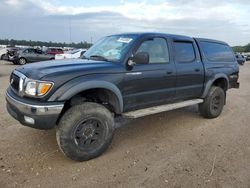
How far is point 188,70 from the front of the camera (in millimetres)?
5766

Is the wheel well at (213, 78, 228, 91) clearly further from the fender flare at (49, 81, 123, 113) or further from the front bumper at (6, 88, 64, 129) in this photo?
the front bumper at (6, 88, 64, 129)

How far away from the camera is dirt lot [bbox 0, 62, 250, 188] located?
3721 millimetres

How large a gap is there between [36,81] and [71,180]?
4.61 ft

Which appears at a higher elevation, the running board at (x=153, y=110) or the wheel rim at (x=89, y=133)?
the running board at (x=153, y=110)

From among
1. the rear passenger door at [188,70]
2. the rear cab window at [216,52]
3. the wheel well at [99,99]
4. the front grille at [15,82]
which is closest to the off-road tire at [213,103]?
the rear passenger door at [188,70]

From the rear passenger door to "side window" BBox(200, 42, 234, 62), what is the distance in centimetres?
40

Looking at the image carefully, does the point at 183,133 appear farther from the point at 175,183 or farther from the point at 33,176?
the point at 33,176

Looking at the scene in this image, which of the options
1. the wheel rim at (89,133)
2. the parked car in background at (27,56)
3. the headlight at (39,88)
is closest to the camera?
the headlight at (39,88)

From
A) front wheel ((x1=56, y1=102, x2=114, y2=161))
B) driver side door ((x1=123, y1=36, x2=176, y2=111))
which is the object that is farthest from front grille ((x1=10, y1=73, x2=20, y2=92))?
driver side door ((x1=123, y1=36, x2=176, y2=111))

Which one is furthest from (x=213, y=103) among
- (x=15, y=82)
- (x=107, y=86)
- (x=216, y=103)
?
(x=15, y=82)

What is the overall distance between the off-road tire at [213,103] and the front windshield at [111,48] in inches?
102

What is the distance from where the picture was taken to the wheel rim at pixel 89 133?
13.7 feet

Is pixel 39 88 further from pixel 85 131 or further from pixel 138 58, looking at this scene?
pixel 138 58

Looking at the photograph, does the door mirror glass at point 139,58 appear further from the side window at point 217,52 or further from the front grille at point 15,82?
the side window at point 217,52
